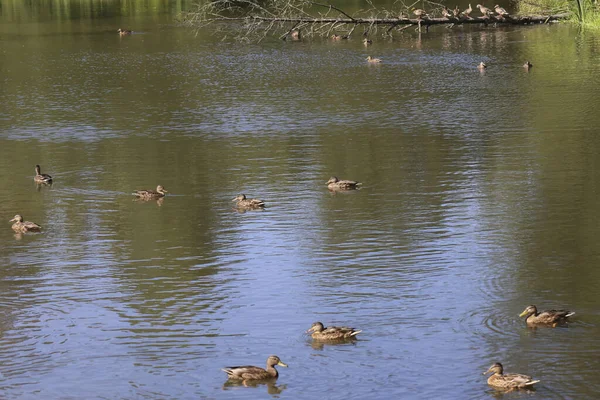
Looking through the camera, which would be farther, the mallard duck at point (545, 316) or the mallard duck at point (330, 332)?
the mallard duck at point (545, 316)

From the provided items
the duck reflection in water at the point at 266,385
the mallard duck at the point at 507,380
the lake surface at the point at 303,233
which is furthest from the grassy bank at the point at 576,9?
the duck reflection in water at the point at 266,385

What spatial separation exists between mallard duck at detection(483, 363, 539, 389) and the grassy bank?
40.4 meters

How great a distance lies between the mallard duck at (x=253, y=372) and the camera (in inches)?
520

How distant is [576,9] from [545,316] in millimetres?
40328

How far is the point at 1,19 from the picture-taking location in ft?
213

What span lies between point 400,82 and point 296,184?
49.2 ft

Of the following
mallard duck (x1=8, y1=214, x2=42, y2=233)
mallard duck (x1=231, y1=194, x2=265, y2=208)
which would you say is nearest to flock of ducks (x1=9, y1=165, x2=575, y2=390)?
mallard duck (x1=231, y1=194, x2=265, y2=208)

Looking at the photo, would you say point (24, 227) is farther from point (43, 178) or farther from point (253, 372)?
point (253, 372)

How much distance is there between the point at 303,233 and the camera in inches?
790

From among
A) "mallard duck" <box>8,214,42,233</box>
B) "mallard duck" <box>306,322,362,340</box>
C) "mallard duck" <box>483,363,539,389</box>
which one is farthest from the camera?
"mallard duck" <box>8,214,42,233</box>

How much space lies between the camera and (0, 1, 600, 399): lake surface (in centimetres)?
1400

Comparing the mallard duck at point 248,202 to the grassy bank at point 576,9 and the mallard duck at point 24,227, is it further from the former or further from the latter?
the grassy bank at point 576,9

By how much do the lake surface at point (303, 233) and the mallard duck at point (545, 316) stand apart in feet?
0.49

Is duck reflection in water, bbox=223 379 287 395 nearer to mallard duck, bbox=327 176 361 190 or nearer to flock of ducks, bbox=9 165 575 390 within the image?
flock of ducks, bbox=9 165 575 390
